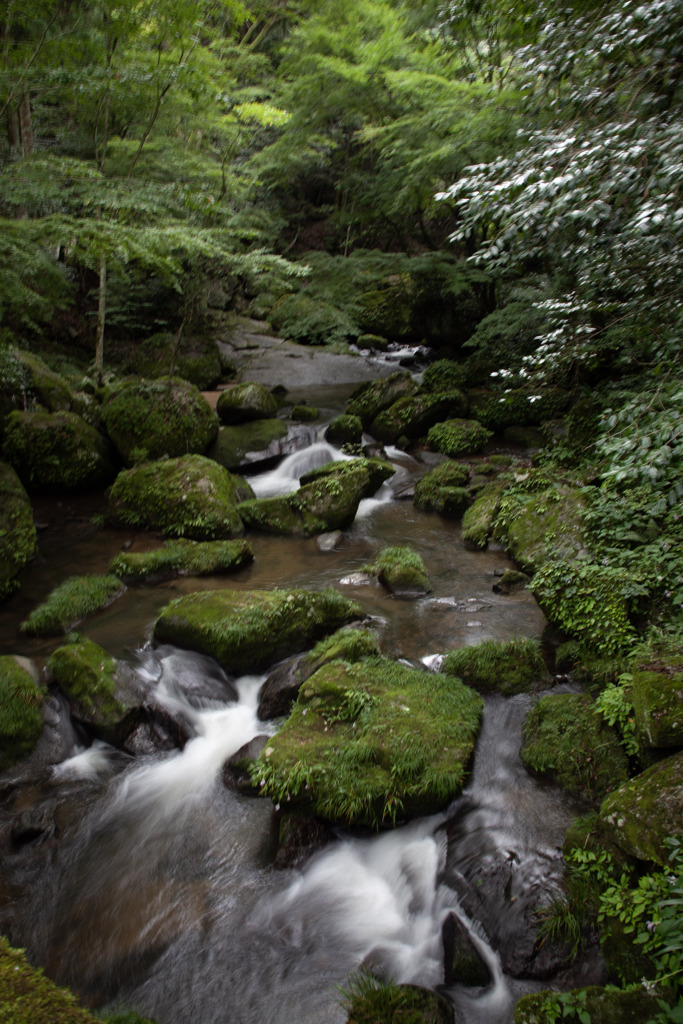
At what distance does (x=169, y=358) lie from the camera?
628 inches

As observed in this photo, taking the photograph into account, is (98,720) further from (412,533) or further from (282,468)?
(282,468)

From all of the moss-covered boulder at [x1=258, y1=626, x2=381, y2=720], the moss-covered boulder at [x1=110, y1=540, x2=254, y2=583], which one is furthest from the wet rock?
the moss-covered boulder at [x1=110, y1=540, x2=254, y2=583]

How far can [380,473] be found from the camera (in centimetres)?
1031

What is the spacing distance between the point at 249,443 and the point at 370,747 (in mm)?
8463

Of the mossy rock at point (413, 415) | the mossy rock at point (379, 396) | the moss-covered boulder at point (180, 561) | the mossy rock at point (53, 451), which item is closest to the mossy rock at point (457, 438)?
the mossy rock at point (413, 415)

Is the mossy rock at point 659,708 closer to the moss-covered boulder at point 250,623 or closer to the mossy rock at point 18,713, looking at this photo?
the moss-covered boulder at point 250,623

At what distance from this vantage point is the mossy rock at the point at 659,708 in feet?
11.3

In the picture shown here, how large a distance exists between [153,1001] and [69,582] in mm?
5248

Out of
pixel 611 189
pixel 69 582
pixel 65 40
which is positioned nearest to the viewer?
pixel 611 189

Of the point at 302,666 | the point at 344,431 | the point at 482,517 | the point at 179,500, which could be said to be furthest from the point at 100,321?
the point at 302,666

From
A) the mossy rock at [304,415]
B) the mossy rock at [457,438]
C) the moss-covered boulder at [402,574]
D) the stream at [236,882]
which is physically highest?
the mossy rock at [304,415]

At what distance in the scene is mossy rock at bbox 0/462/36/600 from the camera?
7.38 metres

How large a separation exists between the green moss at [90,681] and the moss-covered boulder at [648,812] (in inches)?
160

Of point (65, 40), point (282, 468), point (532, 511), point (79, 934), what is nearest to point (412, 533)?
point (532, 511)
